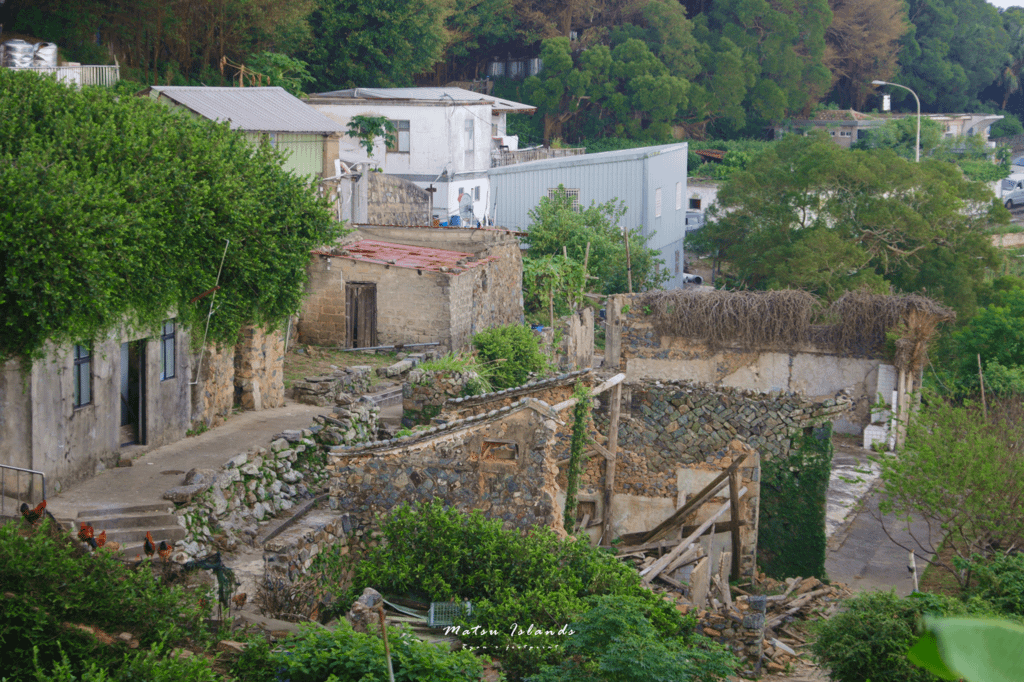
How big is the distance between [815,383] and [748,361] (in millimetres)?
1511

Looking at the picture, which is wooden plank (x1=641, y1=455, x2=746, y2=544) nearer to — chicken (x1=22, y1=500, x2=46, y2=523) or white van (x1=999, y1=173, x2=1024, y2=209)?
chicken (x1=22, y1=500, x2=46, y2=523)

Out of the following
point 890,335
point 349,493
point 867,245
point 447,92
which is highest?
point 447,92

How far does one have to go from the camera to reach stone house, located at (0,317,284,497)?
1196 cm

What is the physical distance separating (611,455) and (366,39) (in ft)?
111

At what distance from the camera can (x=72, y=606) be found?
805 cm

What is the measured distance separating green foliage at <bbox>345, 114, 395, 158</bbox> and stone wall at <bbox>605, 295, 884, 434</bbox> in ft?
50.1

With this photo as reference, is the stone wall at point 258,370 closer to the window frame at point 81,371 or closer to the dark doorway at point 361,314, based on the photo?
the window frame at point 81,371

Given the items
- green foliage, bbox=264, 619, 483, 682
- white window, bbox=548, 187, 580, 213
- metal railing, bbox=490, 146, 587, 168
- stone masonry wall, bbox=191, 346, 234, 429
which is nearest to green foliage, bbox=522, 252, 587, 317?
white window, bbox=548, 187, 580, 213

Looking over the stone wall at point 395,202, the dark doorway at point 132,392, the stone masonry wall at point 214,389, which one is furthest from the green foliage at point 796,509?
the stone wall at point 395,202

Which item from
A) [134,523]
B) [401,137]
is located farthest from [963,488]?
[401,137]

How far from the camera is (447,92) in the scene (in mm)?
40000

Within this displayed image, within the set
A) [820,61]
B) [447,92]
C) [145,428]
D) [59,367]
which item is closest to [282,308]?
[145,428]

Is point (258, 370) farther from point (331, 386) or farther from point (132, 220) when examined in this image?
point (132, 220)

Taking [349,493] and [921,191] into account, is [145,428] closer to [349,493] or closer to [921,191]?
[349,493]
